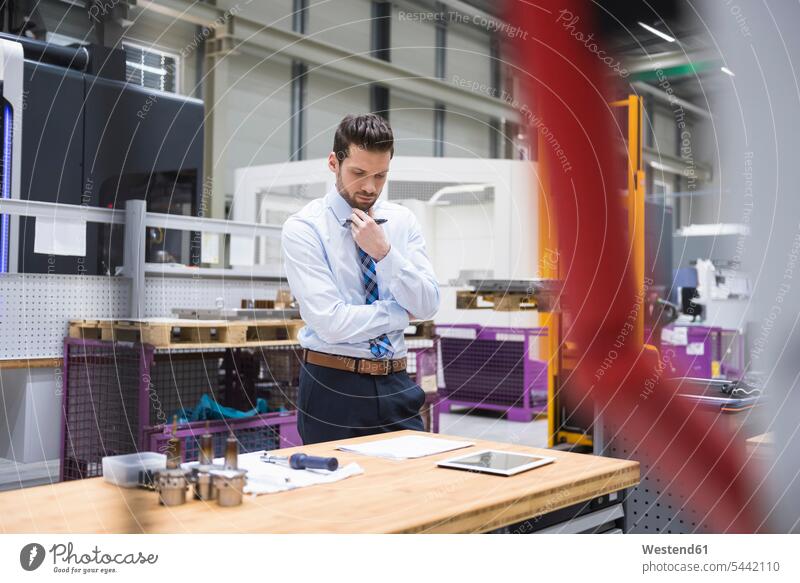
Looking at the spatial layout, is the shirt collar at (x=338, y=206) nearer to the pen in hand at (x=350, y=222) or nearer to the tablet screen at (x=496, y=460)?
the pen in hand at (x=350, y=222)

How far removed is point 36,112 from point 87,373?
1962mm

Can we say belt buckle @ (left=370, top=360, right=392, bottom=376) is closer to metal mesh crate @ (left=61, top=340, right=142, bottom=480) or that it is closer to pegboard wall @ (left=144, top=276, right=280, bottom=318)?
metal mesh crate @ (left=61, top=340, right=142, bottom=480)

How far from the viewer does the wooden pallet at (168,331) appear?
4.18 m

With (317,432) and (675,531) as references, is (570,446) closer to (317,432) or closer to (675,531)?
(675,531)

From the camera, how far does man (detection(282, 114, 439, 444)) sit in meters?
2.48

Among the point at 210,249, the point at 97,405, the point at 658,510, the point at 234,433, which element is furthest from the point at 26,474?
the point at 658,510

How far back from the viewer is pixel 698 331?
888 centimetres

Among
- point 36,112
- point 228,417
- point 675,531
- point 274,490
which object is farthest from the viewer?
point 36,112

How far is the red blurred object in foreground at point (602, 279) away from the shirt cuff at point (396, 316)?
117cm

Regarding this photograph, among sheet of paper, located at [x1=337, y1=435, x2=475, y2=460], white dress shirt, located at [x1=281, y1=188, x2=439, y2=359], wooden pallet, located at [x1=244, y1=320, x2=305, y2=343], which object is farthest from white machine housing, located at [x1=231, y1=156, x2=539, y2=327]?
sheet of paper, located at [x1=337, y1=435, x2=475, y2=460]

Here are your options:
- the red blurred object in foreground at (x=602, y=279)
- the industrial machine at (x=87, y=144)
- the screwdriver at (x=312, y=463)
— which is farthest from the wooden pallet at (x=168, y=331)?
the screwdriver at (x=312, y=463)

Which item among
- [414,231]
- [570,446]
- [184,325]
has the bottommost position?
[570,446]

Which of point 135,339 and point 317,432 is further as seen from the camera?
point 135,339

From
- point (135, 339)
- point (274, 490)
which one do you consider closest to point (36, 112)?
point (135, 339)
